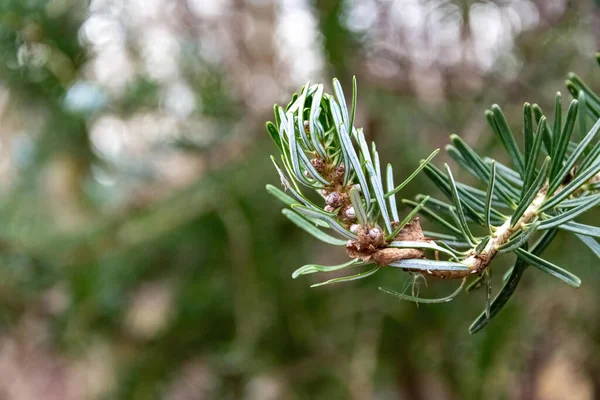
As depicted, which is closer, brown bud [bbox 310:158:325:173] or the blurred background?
brown bud [bbox 310:158:325:173]

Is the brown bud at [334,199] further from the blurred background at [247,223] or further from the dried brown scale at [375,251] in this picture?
the blurred background at [247,223]

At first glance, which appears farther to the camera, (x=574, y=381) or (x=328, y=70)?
(x=574, y=381)

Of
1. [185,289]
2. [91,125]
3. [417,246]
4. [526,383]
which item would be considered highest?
[417,246]

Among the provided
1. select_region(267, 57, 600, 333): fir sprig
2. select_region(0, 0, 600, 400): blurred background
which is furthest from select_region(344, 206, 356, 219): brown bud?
select_region(0, 0, 600, 400): blurred background

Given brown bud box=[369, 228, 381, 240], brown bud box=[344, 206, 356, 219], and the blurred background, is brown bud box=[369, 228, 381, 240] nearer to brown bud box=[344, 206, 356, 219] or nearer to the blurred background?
brown bud box=[344, 206, 356, 219]

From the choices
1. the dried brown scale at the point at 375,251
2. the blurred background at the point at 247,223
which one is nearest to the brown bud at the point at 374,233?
the dried brown scale at the point at 375,251

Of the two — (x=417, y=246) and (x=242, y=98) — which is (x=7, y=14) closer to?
(x=242, y=98)

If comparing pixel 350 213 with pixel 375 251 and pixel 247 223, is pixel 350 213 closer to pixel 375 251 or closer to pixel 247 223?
pixel 375 251

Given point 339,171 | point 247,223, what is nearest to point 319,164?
point 339,171

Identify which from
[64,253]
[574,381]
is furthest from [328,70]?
[574,381]
